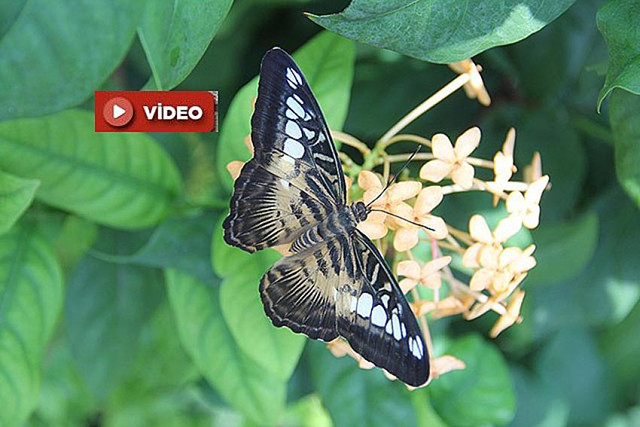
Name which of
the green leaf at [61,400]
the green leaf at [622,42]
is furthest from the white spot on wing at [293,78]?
the green leaf at [61,400]

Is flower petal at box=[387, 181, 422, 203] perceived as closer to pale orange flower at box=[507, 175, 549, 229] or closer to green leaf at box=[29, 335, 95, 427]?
pale orange flower at box=[507, 175, 549, 229]

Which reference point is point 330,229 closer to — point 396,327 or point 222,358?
point 396,327

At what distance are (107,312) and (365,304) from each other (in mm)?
405

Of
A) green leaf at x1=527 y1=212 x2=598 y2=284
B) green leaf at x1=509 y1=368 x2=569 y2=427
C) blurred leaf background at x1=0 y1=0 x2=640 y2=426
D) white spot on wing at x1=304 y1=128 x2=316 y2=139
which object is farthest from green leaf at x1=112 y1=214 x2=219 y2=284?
green leaf at x1=509 y1=368 x2=569 y2=427

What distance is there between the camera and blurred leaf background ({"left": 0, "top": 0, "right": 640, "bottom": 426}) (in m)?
0.57

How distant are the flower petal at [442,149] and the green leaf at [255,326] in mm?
199

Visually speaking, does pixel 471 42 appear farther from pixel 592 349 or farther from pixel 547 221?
pixel 592 349

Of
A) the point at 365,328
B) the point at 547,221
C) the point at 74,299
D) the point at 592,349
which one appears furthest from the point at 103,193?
the point at 592,349

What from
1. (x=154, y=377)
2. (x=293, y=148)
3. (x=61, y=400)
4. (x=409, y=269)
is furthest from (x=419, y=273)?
(x=61, y=400)

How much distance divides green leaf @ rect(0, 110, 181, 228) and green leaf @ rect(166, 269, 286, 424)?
0.30 feet

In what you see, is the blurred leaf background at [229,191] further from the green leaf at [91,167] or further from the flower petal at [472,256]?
the flower petal at [472,256]

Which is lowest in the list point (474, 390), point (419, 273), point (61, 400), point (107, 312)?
point (61, 400)

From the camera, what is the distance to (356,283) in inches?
21.7

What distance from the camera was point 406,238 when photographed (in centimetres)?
52
